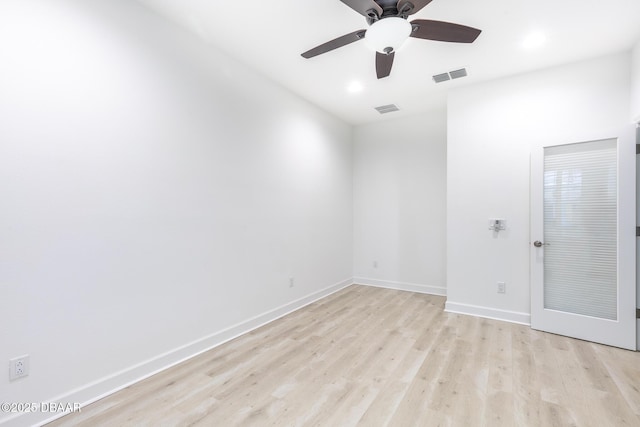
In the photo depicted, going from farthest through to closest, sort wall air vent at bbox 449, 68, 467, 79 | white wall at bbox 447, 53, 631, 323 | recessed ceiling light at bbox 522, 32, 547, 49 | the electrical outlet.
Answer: wall air vent at bbox 449, 68, 467, 79 → white wall at bbox 447, 53, 631, 323 → recessed ceiling light at bbox 522, 32, 547, 49 → the electrical outlet

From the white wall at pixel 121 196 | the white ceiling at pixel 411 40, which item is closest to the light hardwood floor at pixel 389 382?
the white wall at pixel 121 196

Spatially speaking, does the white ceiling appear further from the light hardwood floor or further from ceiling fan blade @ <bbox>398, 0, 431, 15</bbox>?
the light hardwood floor

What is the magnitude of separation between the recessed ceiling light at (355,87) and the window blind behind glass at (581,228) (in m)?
2.29

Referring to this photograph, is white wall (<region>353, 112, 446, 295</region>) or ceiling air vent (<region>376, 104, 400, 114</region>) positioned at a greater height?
ceiling air vent (<region>376, 104, 400, 114</region>)

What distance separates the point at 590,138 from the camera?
304 centimetres

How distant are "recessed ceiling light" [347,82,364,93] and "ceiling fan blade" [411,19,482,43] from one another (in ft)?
5.00

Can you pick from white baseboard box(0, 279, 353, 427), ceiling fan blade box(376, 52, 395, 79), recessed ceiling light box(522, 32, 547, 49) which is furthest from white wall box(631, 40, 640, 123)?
white baseboard box(0, 279, 353, 427)

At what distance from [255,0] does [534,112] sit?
323 centimetres

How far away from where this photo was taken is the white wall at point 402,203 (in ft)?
15.5

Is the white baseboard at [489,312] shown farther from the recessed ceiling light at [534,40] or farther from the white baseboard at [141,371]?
the recessed ceiling light at [534,40]

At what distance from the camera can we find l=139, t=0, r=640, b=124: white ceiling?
7.70 ft

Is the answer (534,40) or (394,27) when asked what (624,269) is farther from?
(394,27)

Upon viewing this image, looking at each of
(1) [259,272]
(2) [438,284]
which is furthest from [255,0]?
(2) [438,284]

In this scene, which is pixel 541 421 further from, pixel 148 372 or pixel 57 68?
pixel 57 68
